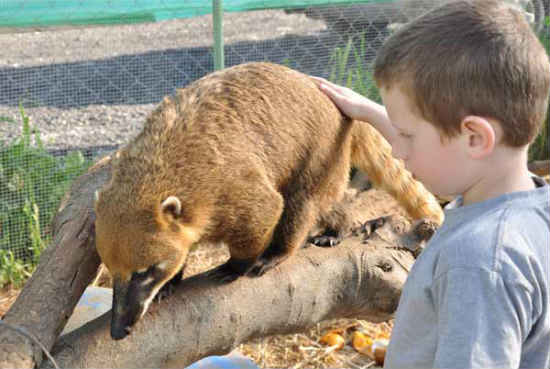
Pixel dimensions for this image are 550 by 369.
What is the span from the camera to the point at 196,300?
2.57 meters

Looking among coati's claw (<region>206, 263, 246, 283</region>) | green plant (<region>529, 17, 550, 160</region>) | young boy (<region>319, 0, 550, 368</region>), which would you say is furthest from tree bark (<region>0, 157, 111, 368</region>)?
green plant (<region>529, 17, 550, 160</region>)

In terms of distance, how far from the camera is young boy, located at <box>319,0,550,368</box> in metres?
1.35

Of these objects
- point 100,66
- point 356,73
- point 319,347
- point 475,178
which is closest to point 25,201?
point 319,347

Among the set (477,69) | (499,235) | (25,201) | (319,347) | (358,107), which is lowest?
(319,347)

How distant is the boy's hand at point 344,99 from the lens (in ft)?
10.3

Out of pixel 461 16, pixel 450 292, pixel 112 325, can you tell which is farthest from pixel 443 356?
pixel 112 325

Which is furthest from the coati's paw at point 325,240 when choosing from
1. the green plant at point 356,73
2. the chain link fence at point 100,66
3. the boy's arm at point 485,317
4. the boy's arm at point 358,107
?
the green plant at point 356,73

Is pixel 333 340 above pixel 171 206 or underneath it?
underneath

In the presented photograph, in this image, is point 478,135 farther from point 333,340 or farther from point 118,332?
point 333,340

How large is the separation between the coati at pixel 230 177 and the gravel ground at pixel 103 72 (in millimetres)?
3017

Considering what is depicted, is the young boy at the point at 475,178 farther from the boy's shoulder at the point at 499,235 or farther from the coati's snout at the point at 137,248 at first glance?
the coati's snout at the point at 137,248

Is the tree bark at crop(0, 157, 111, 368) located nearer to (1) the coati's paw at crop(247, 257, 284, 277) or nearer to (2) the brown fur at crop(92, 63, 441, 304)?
(2) the brown fur at crop(92, 63, 441, 304)

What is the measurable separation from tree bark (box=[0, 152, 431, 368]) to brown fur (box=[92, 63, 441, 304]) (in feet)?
0.45

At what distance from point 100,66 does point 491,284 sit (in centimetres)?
691
